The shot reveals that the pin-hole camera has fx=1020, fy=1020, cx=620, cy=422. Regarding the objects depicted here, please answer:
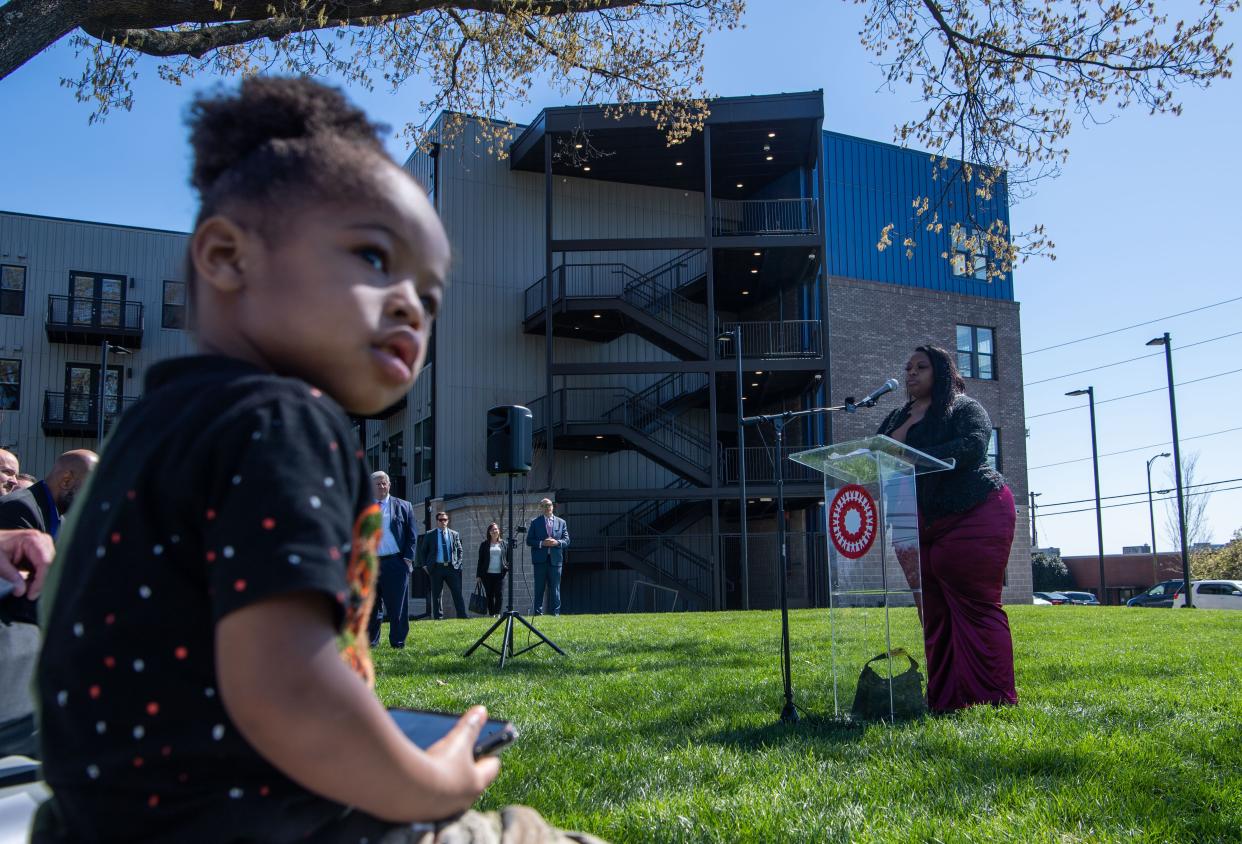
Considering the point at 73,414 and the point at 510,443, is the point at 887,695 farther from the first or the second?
the point at 73,414

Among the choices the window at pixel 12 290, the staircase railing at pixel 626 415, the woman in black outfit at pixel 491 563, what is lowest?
the woman in black outfit at pixel 491 563

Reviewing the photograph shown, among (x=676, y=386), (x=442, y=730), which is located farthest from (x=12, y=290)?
(x=442, y=730)

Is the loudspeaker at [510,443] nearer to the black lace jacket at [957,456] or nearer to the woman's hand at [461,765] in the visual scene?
the black lace jacket at [957,456]

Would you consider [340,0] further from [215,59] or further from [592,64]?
[592,64]

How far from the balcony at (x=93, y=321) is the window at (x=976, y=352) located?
30358 millimetres

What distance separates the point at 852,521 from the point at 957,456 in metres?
0.78

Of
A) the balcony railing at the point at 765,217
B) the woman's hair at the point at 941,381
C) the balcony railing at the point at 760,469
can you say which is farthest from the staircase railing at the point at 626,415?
the woman's hair at the point at 941,381

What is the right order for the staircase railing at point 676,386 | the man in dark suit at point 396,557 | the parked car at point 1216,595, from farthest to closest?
the parked car at point 1216,595
the staircase railing at point 676,386
the man in dark suit at point 396,557

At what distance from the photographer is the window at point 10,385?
37.1 meters

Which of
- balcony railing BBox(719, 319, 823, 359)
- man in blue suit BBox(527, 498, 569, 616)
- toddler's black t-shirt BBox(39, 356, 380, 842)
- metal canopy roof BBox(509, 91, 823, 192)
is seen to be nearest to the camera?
toddler's black t-shirt BBox(39, 356, 380, 842)

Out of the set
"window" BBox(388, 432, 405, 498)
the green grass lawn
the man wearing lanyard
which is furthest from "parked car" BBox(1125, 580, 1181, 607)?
the man wearing lanyard

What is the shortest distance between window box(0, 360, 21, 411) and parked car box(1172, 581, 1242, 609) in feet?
145

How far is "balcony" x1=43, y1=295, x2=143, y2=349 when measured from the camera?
122 feet

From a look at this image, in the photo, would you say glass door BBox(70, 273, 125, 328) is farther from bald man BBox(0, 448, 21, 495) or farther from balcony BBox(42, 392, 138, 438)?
bald man BBox(0, 448, 21, 495)
